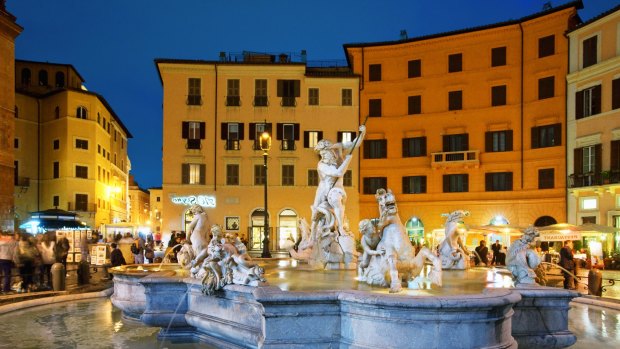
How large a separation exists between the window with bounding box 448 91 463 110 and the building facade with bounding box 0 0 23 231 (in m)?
32.0

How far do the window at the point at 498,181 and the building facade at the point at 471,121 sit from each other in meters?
0.07

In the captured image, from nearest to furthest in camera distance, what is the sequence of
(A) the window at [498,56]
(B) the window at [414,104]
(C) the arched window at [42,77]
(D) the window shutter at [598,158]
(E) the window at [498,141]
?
(D) the window shutter at [598,158]
(E) the window at [498,141]
(A) the window at [498,56]
(B) the window at [414,104]
(C) the arched window at [42,77]

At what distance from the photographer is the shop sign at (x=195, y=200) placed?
40.3 metres

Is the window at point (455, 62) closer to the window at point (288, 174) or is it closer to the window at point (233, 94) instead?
the window at point (288, 174)

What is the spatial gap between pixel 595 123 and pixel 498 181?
303 inches

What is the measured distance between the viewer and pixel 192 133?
41.8 m

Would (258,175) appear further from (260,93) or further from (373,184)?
(373,184)

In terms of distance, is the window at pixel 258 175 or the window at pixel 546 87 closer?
the window at pixel 546 87

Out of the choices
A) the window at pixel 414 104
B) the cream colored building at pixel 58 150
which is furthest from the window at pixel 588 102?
the cream colored building at pixel 58 150

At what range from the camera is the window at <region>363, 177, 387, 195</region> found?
136ft

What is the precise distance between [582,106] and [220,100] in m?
24.9

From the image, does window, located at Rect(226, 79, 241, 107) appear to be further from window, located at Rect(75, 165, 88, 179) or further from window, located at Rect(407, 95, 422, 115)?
window, located at Rect(75, 165, 88, 179)

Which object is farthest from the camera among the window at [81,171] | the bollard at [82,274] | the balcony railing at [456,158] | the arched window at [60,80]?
the arched window at [60,80]

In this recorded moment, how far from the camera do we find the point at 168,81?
138 ft
